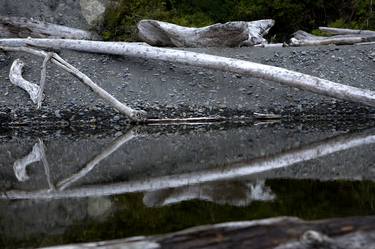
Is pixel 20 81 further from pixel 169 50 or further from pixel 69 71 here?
pixel 169 50

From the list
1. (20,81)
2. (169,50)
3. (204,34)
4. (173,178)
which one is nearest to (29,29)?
(20,81)

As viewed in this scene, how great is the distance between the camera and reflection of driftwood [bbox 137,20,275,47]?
1553 centimetres

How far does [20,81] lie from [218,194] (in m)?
8.66

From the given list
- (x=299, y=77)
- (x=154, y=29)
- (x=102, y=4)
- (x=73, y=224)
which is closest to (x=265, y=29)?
(x=154, y=29)

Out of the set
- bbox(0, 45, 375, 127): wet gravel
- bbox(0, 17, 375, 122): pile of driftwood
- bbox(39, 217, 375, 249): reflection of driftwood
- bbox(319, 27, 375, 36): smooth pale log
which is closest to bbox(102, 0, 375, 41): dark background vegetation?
bbox(0, 17, 375, 122): pile of driftwood

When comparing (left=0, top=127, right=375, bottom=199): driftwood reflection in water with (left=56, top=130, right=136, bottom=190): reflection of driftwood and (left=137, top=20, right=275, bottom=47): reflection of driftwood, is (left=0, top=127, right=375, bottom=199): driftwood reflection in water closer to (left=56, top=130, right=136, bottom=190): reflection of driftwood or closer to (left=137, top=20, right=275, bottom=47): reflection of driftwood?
(left=56, top=130, right=136, bottom=190): reflection of driftwood

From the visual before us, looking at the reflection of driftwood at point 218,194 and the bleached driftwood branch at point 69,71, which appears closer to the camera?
the reflection of driftwood at point 218,194

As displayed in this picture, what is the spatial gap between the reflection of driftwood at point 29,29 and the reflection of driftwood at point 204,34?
11.3 feet

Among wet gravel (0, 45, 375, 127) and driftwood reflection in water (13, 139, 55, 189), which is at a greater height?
wet gravel (0, 45, 375, 127)

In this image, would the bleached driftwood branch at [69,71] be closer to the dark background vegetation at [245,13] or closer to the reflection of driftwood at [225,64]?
the reflection of driftwood at [225,64]

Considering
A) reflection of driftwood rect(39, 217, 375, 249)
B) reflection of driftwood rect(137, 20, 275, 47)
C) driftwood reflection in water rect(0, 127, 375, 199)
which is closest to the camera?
reflection of driftwood rect(39, 217, 375, 249)

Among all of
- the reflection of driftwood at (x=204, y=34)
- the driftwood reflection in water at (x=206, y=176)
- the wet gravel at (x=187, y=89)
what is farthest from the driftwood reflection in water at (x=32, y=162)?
the reflection of driftwood at (x=204, y=34)

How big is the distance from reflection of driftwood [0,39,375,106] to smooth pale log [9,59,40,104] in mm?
639

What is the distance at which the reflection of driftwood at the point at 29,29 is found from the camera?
18.0m
